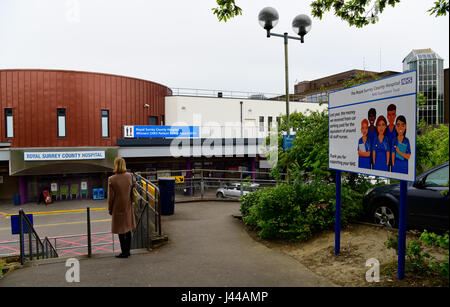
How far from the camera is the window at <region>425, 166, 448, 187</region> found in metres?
5.25

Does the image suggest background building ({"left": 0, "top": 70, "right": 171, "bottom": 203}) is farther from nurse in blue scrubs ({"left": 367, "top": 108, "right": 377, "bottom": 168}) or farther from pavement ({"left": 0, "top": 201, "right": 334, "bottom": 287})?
nurse in blue scrubs ({"left": 367, "top": 108, "right": 377, "bottom": 168})

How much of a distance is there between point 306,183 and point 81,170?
21.8 metres

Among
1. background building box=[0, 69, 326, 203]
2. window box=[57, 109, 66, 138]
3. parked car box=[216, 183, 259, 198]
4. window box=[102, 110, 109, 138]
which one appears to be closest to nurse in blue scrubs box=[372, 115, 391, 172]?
parked car box=[216, 183, 259, 198]

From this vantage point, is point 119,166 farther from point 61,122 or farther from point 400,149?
point 61,122

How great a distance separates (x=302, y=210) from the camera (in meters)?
6.96

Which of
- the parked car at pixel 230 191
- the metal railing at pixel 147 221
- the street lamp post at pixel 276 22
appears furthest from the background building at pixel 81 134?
the metal railing at pixel 147 221

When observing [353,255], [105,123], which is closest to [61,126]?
[105,123]

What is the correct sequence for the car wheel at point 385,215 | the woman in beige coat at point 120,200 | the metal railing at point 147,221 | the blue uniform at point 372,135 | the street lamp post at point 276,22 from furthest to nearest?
the street lamp post at point 276,22 < the metal railing at point 147,221 < the car wheel at point 385,215 < the woman in beige coat at point 120,200 < the blue uniform at point 372,135

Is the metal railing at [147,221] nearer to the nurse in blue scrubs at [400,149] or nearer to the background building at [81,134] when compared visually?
the nurse in blue scrubs at [400,149]

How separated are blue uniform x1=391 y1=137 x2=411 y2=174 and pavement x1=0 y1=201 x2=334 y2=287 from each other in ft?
5.91

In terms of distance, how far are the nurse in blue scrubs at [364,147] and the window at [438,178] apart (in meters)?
1.56

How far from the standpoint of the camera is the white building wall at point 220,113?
3034 centimetres

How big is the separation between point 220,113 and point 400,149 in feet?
95.3
